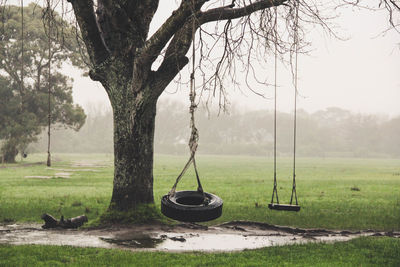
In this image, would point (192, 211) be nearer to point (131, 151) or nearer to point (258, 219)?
point (131, 151)

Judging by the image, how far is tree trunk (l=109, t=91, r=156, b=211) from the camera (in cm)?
816

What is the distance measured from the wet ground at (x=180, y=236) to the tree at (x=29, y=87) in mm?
25975

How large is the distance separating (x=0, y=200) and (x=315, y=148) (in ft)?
243

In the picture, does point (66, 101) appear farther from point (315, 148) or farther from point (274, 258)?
point (315, 148)

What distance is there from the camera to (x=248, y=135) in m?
97.1

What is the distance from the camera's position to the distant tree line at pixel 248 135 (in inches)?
3019

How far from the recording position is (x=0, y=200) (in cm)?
1232

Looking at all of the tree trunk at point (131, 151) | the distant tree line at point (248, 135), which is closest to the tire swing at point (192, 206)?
the tree trunk at point (131, 151)

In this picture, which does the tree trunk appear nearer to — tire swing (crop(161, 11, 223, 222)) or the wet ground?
the wet ground

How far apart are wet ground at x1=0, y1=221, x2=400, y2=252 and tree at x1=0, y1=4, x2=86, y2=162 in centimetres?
2597

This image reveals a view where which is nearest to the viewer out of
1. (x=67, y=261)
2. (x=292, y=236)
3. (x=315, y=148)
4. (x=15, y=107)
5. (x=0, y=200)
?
(x=67, y=261)

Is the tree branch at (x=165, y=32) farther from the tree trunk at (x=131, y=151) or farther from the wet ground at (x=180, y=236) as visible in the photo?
the wet ground at (x=180, y=236)

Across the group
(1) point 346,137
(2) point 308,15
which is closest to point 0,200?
(2) point 308,15

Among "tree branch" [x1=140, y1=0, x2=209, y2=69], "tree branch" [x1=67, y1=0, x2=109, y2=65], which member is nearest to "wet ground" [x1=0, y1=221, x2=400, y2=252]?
"tree branch" [x1=140, y1=0, x2=209, y2=69]
